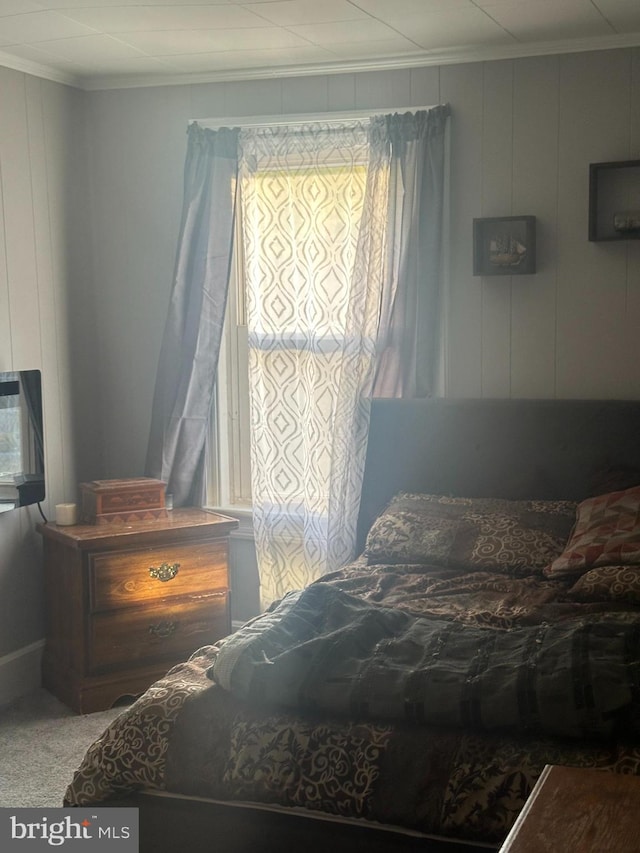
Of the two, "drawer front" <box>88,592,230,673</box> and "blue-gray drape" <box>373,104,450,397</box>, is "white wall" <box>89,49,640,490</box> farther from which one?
"drawer front" <box>88,592,230,673</box>

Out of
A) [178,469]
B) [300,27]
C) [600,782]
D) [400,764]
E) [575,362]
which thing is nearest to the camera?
[600,782]

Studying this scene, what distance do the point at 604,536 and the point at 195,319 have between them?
205 cm

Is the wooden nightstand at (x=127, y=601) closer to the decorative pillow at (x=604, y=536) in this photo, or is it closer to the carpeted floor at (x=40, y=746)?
the carpeted floor at (x=40, y=746)

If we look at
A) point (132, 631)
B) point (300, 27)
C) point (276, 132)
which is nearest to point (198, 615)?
point (132, 631)

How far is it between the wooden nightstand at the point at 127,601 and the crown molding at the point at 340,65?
6.23ft

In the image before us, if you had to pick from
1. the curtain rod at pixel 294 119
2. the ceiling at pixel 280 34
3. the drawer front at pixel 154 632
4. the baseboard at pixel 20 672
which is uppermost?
the ceiling at pixel 280 34

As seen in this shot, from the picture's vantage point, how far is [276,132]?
4.27 meters

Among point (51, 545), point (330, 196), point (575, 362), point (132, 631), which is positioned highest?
point (330, 196)

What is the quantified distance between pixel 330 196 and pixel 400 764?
8.67ft

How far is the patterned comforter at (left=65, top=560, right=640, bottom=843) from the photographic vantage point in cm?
211

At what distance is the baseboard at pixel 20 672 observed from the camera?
4.11m

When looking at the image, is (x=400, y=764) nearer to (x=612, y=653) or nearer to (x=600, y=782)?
(x=612, y=653)

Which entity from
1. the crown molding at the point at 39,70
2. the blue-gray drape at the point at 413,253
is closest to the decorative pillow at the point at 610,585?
the blue-gray drape at the point at 413,253
